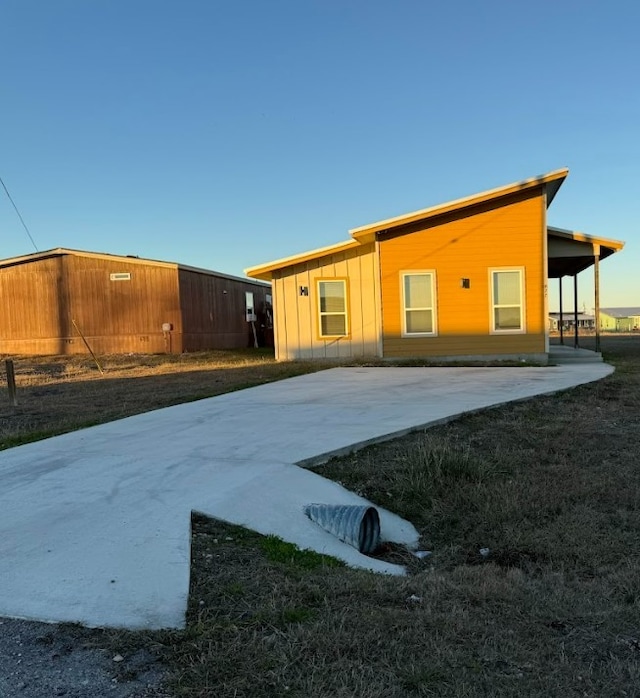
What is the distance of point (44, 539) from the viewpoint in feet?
11.3

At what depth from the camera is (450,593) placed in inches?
113

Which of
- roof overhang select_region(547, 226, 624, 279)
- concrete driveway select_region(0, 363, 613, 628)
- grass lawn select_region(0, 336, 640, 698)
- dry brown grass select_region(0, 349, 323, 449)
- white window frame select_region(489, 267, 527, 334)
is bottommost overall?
grass lawn select_region(0, 336, 640, 698)

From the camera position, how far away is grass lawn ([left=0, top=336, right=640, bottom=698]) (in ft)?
7.05

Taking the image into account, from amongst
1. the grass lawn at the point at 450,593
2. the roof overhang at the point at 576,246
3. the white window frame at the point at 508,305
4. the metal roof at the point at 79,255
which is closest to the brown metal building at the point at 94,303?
the metal roof at the point at 79,255

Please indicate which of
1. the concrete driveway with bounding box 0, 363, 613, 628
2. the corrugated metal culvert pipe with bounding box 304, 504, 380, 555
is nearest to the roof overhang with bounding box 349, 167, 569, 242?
the concrete driveway with bounding box 0, 363, 613, 628

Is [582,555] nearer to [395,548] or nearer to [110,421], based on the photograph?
[395,548]

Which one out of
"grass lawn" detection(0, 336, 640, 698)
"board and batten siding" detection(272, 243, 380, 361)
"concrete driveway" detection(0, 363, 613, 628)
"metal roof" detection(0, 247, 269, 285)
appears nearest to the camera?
"grass lawn" detection(0, 336, 640, 698)

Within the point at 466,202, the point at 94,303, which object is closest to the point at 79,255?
the point at 94,303

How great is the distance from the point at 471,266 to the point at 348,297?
9.55 feet

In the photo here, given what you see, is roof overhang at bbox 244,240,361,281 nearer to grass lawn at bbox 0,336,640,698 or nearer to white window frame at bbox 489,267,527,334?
white window frame at bbox 489,267,527,334

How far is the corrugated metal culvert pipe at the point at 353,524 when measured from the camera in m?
3.65

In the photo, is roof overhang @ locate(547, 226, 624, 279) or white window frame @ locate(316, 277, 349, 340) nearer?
roof overhang @ locate(547, 226, 624, 279)

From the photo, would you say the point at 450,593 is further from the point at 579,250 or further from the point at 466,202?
the point at 579,250

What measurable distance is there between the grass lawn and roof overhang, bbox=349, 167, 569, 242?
305 inches
